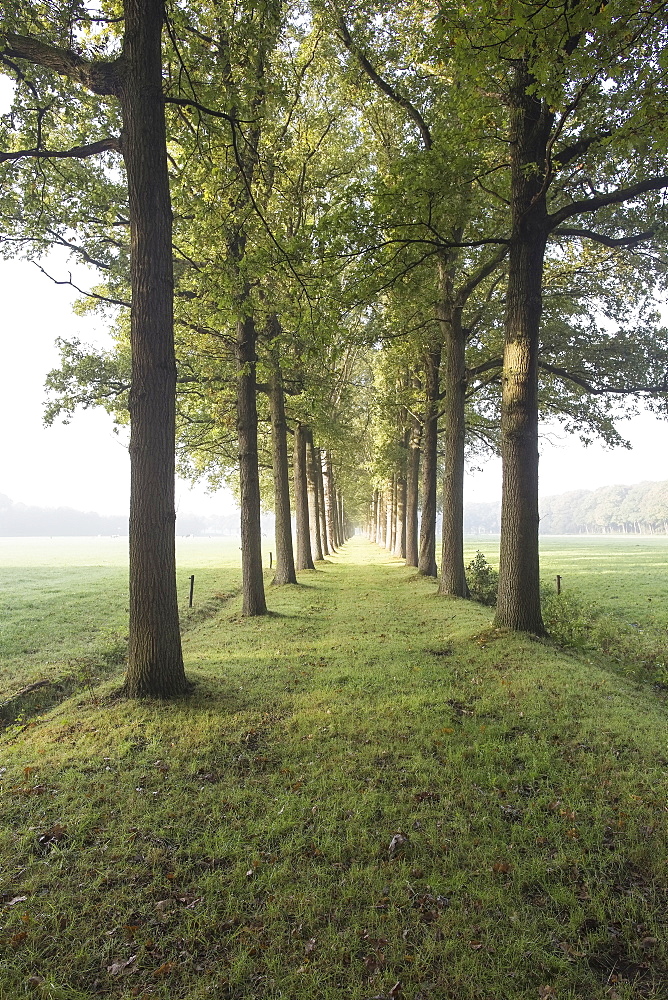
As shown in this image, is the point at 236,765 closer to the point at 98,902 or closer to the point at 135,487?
the point at 98,902

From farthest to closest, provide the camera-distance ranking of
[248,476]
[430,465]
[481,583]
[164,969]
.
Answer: [430,465]
[481,583]
[248,476]
[164,969]

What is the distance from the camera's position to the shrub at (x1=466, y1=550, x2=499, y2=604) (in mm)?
14906

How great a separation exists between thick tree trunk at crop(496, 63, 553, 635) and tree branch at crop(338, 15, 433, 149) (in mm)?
2738

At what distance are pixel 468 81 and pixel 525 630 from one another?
899cm

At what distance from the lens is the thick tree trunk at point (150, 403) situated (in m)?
6.39

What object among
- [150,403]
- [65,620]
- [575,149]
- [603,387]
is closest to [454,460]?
[603,387]

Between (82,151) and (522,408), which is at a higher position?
(82,151)

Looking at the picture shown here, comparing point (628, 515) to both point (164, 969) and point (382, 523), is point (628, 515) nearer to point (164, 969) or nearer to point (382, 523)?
point (382, 523)

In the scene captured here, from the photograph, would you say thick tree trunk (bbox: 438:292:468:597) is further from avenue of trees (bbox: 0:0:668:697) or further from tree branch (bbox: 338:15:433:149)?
tree branch (bbox: 338:15:433:149)

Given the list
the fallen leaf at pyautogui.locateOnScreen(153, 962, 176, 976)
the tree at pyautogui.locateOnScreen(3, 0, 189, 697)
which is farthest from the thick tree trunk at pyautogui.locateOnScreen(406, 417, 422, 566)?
the fallen leaf at pyautogui.locateOnScreen(153, 962, 176, 976)

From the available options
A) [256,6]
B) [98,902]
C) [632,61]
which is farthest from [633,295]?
[98,902]

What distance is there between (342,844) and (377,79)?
14.0 m

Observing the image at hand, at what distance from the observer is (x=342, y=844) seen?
379cm

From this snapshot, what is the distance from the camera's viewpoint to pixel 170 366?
6758 millimetres
